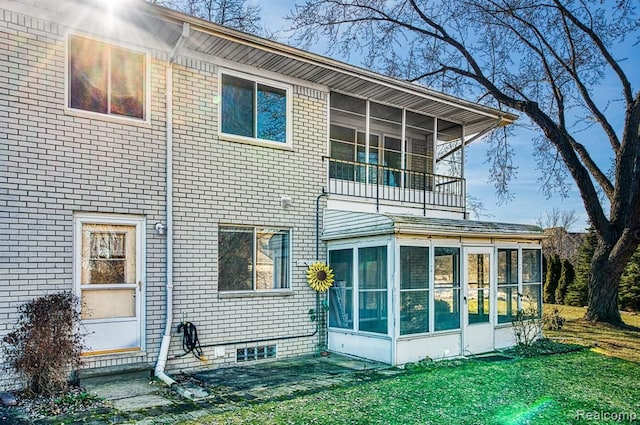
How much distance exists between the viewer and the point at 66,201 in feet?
23.1

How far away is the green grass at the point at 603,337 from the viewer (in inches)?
405

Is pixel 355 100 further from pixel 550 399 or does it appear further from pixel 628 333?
pixel 628 333

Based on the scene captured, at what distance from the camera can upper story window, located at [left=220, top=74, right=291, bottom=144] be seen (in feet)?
29.1

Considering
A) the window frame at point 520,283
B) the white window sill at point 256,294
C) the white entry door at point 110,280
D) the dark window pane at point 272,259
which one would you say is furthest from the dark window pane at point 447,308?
the white entry door at point 110,280

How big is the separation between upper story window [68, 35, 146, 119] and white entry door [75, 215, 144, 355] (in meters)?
1.72

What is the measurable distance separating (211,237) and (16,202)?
2.93m

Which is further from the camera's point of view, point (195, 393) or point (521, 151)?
point (521, 151)

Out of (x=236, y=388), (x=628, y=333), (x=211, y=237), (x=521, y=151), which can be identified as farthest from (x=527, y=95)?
(x=236, y=388)

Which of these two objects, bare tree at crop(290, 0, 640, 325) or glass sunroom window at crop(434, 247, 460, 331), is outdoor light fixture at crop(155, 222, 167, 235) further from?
bare tree at crop(290, 0, 640, 325)

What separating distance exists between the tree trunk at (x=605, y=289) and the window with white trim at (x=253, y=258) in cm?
1031

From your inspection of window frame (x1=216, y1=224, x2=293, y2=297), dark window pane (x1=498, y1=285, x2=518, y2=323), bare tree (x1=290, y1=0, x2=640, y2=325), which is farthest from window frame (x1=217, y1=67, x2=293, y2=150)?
bare tree (x1=290, y1=0, x2=640, y2=325)

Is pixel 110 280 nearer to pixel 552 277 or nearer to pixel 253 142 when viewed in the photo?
pixel 253 142

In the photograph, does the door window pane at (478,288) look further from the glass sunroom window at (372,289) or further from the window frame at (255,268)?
the window frame at (255,268)

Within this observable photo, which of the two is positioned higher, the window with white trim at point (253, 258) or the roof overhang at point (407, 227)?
the roof overhang at point (407, 227)
